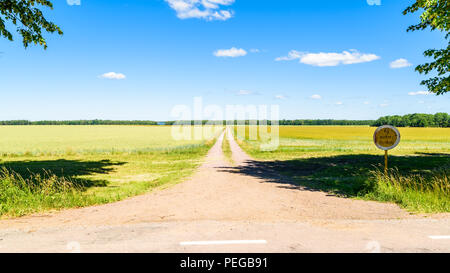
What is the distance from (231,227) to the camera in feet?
19.4

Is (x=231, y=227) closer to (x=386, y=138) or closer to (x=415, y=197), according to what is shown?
(x=415, y=197)

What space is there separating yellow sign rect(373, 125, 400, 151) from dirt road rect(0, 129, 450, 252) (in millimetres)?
3413

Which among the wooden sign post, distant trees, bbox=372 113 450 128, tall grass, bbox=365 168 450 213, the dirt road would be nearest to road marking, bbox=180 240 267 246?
the dirt road

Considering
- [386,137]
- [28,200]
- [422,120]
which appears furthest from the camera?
[422,120]

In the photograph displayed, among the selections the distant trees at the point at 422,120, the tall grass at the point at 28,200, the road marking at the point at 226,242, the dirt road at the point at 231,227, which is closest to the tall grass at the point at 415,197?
the dirt road at the point at 231,227

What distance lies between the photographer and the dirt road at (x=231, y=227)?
479cm

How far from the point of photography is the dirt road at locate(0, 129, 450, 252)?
4785 mm

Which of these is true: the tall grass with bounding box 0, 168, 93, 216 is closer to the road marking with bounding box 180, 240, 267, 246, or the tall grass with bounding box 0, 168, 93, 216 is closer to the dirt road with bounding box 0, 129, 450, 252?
the dirt road with bounding box 0, 129, 450, 252

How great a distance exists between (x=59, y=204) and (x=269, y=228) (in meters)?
6.87

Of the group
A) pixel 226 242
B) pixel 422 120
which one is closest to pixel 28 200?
pixel 226 242

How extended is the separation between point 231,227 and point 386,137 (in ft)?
27.8

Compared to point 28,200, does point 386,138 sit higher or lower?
higher
